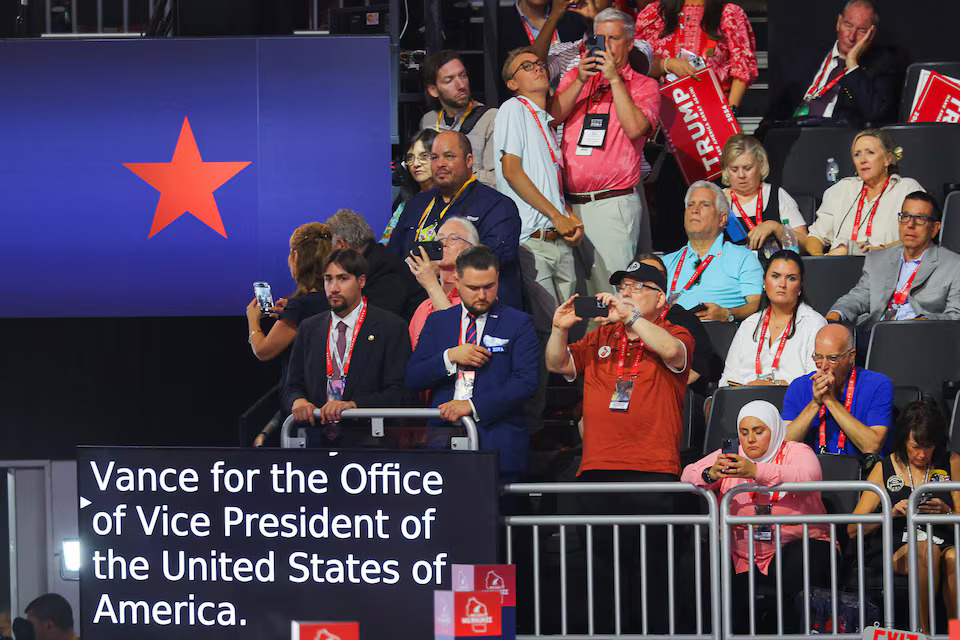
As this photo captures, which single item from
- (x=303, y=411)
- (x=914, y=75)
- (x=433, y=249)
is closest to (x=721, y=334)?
(x=433, y=249)

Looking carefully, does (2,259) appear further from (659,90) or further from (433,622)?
(433,622)

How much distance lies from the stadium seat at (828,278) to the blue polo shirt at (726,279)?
44cm

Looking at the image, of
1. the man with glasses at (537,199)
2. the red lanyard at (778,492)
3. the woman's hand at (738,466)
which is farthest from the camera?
the man with glasses at (537,199)

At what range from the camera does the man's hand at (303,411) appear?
6.53 metres

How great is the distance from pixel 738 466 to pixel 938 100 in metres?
4.19

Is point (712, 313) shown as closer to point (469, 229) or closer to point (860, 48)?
point (469, 229)

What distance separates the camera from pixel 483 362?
6.54m

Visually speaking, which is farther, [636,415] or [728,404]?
[728,404]

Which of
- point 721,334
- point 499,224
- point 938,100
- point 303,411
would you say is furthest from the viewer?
point 938,100

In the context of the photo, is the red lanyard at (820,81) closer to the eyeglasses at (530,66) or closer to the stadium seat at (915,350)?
the eyeglasses at (530,66)

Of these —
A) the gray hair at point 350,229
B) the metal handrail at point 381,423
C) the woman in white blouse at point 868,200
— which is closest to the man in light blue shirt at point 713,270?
the woman in white blouse at point 868,200

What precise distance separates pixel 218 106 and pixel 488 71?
1.82 m

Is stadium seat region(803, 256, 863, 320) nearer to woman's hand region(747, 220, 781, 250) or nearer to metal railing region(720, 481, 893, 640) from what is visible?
woman's hand region(747, 220, 781, 250)

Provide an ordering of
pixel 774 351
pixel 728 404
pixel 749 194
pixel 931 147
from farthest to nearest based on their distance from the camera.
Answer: pixel 931 147 < pixel 749 194 < pixel 774 351 < pixel 728 404
